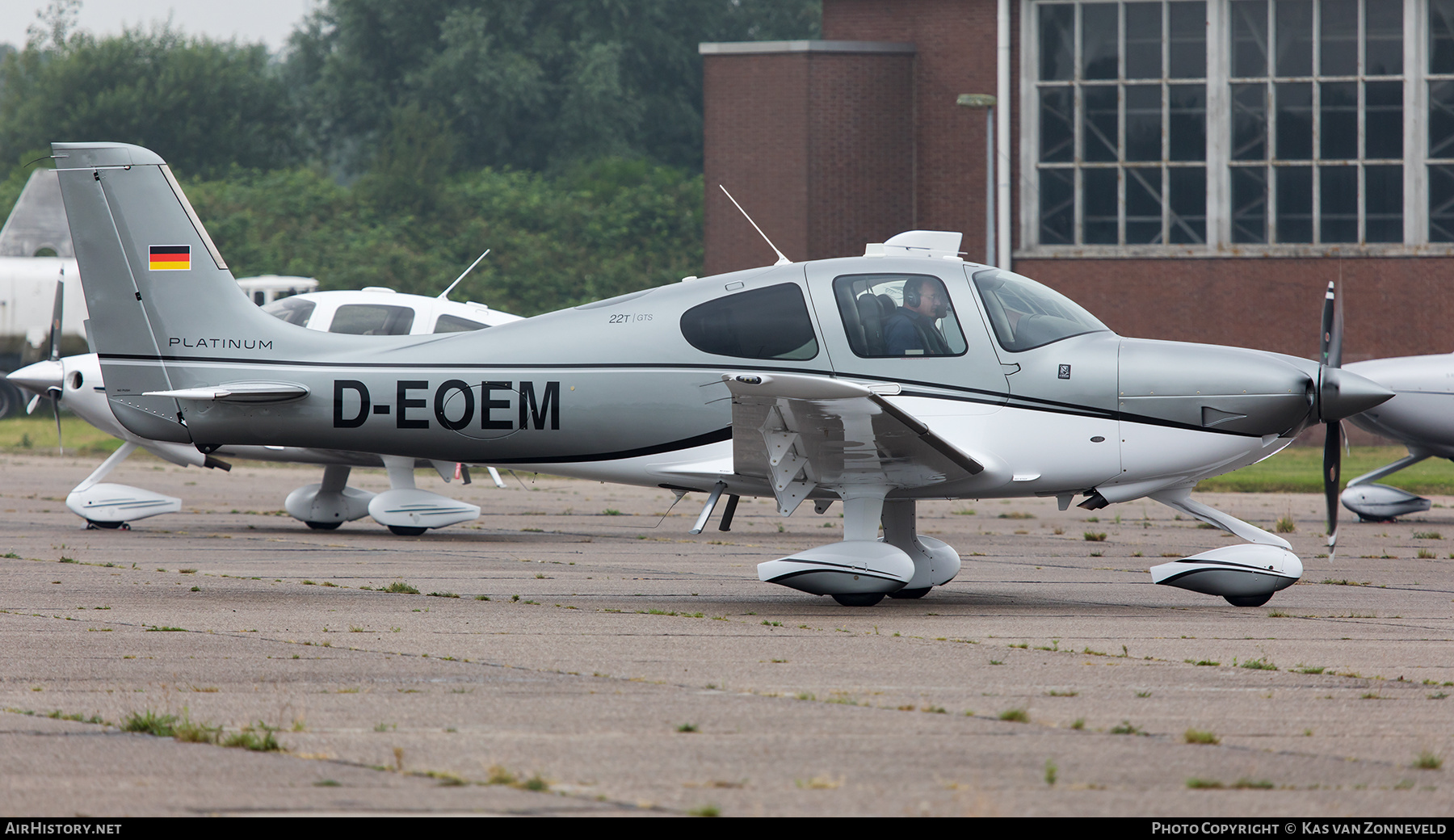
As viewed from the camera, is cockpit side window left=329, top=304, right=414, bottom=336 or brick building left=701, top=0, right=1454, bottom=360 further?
brick building left=701, top=0, right=1454, bottom=360

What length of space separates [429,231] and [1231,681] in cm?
4799

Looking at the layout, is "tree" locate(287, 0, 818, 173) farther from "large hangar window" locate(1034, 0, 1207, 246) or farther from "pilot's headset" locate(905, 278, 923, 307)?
"pilot's headset" locate(905, 278, 923, 307)

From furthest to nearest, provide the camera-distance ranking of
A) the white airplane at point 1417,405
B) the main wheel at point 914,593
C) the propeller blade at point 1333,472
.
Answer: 1. the white airplane at point 1417,405
2. the main wheel at point 914,593
3. the propeller blade at point 1333,472

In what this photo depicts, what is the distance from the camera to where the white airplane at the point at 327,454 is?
15242 mm

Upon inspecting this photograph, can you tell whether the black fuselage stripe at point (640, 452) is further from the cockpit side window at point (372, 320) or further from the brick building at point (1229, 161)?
the brick building at point (1229, 161)

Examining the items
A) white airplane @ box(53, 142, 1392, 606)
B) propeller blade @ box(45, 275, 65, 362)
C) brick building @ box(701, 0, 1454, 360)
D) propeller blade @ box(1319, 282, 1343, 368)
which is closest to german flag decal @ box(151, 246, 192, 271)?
white airplane @ box(53, 142, 1392, 606)

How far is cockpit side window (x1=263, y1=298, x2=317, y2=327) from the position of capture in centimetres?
1533

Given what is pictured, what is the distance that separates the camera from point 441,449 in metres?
11.0

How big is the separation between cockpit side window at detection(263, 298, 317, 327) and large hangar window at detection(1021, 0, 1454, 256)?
76.7ft

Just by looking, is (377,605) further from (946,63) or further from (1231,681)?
(946,63)

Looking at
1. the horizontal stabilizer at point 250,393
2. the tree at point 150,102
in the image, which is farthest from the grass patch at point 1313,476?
the tree at point 150,102

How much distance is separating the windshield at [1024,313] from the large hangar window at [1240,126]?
85.7 ft

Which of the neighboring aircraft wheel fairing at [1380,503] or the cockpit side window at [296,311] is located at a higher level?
the cockpit side window at [296,311]
